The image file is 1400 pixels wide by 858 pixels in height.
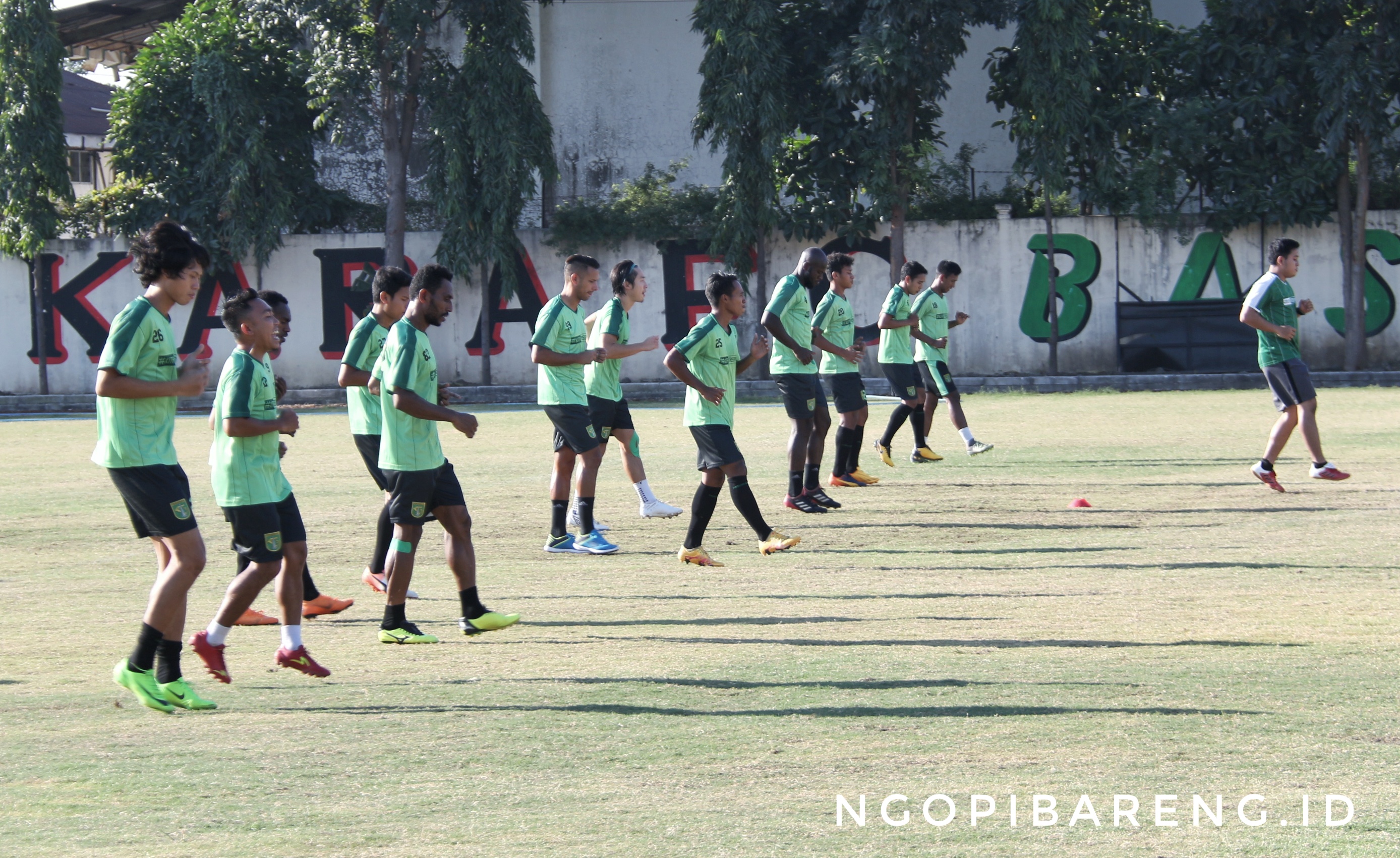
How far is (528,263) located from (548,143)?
245cm

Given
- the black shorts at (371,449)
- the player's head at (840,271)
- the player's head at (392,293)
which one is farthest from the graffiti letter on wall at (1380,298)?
the player's head at (392,293)

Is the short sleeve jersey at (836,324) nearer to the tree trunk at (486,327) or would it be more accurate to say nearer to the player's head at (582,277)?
the player's head at (582,277)

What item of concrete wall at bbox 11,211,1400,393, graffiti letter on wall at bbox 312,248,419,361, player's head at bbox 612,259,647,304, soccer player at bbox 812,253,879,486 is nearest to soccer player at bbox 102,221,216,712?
player's head at bbox 612,259,647,304

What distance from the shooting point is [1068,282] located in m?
27.6

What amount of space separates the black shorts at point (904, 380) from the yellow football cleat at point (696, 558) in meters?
5.29

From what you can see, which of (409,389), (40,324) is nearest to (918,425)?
(409,389)

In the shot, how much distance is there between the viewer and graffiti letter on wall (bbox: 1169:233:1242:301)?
27078mm

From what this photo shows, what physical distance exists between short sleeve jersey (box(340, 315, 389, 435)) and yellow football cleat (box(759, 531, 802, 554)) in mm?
2687

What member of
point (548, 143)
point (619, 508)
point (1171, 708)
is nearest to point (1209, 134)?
point (548, 143)

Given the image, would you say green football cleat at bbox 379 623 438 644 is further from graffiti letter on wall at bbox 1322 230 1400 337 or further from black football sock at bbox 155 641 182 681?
graffiti letter on wall at bbox 1322 230 1400 337

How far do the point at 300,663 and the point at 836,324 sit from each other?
7.25 metres

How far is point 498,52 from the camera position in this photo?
27.9 meters

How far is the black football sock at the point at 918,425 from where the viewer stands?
1445 cm

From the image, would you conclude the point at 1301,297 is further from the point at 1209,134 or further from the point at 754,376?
the point at 754,376
